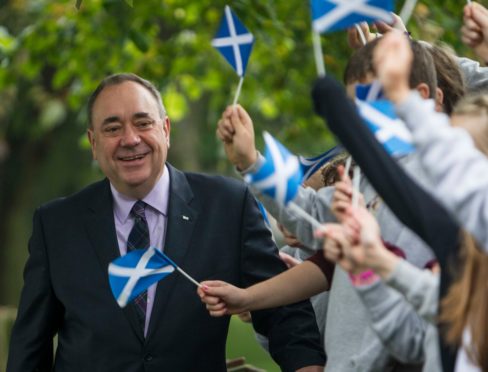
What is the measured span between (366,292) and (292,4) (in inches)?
240

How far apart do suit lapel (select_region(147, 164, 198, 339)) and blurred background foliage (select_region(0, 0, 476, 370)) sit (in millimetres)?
744

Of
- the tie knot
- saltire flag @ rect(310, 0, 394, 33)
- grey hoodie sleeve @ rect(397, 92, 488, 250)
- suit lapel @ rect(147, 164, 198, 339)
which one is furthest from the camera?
the tie knot

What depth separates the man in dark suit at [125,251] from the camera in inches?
171

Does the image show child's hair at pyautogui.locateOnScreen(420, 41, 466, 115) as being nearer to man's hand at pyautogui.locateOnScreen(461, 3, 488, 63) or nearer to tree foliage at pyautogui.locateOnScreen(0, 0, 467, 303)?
man's hand at pyautogui.locateOnScreen(461, 3, 488, 63)

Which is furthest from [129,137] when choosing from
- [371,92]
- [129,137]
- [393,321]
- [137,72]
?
[137,72]

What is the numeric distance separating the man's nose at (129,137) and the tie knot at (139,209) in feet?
0.74

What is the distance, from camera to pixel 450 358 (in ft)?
9.48

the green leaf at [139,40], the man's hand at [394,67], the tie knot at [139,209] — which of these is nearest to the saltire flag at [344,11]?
the man's hand at [394,67]

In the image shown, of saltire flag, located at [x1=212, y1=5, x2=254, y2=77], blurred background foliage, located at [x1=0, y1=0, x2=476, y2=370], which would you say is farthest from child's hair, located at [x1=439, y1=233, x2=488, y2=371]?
blurred background foliage, located at [x1=0, y1=0, x2=476, y2=370]

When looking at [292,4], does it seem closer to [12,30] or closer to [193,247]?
[12,30]

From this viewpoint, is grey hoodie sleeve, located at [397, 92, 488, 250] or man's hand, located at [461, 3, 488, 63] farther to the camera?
man's hand, located at [461, 3, 488, 63]

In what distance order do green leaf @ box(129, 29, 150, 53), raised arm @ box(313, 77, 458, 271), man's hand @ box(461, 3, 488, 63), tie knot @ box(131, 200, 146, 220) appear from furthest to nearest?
green leaf @ box(129, 29, 150, 53)
tie knot @ box(131, 200, 146, 220)
man's hand @ box(461, 3, 488, 63)
raised arm @ box(313, 77, 458, 271)

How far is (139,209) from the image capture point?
14.7ft

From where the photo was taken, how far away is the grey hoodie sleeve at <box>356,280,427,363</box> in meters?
3.01
